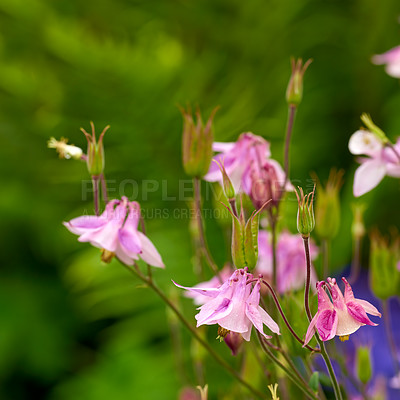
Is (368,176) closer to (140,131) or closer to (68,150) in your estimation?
(68,150)

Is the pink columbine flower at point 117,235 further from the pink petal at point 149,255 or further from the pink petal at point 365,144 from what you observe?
the pink petal at point 365,144

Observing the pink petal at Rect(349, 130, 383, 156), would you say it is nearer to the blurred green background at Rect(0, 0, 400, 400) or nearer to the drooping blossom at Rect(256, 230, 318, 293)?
the drooping blossom at Rect(256, 230, 318, 293)

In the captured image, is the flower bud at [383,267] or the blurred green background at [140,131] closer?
the flower bud at [383,267]

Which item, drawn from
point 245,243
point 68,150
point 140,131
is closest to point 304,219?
point 245,243

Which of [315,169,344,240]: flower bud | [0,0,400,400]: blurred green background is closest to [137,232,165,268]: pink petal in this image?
[315,169,344,240]: flower bud

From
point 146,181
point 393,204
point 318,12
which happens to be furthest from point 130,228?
point 318,12

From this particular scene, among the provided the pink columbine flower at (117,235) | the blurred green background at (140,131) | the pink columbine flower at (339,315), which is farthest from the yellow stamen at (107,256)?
the blurred green background at (140,131)

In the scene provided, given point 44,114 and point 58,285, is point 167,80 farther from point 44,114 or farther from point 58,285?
point 58,285
